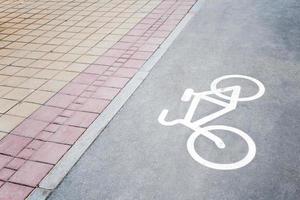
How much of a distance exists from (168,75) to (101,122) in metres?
1.71

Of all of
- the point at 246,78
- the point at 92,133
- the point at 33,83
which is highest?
the point at 33,83

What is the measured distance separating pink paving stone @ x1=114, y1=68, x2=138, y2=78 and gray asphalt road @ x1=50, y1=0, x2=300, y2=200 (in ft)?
1.23

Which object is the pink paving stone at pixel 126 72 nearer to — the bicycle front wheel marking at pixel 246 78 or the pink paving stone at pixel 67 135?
the bicycle front wheel marking at pixel 246 78

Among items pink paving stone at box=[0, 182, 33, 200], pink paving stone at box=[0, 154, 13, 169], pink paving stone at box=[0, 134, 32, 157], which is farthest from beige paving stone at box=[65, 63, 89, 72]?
pink paving stone at box=[0, 182, 33, 200]

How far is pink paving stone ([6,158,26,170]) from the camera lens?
14.5ft

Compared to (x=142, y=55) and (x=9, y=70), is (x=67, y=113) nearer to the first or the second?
(x=142, y=55)

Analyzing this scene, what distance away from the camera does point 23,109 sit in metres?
5.66

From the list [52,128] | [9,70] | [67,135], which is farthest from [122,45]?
[67,135]

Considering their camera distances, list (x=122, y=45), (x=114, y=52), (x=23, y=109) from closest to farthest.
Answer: (x=23, y=109), (x=114, y=52), (x=122, y=45)

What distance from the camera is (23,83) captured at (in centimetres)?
643

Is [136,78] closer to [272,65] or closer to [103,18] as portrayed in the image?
[272,65]

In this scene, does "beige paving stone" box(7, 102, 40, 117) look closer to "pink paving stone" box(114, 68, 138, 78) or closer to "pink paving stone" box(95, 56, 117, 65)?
"pink paving stone" box(114, 68, 138, 78)

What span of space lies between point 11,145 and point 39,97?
1299mm

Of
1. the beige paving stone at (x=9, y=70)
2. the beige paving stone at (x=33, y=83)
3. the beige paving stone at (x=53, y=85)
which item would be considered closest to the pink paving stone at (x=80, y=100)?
the beige paving stone at (x=53, y=85)
